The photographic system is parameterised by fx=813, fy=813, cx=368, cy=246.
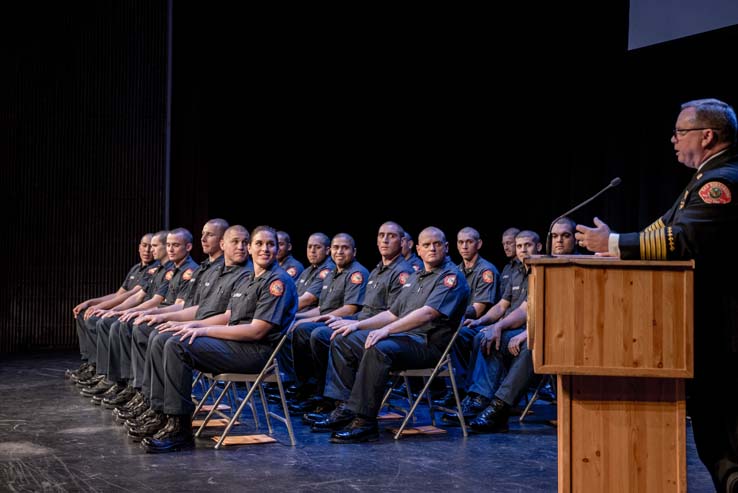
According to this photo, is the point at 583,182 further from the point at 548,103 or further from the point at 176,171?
the point at 176,171

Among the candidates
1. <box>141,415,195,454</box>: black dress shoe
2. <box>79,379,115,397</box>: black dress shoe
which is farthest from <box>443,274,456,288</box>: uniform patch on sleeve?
<box>79,379,115,397</box>: black dress shoe

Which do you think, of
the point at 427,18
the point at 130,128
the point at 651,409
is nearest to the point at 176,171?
the point at 130,128

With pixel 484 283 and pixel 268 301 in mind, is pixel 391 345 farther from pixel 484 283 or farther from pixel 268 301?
pixel 484 283

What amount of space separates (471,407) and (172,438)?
202cm

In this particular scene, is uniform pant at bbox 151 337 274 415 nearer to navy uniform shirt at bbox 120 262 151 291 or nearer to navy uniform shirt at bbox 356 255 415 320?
navy uniform shirt at bbox 356 255 415 320

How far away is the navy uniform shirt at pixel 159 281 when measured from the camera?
676 centimetres

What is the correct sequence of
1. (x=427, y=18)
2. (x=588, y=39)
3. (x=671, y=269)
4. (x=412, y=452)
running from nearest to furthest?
1. (x=671, y=269)
2. (x=412, y=452)
3. (x=588, y=39)
4. (x=427, y=18)

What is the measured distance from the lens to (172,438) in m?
4.39

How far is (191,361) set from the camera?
4.45 meters

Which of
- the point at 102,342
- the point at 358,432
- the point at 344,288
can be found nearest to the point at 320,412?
the point at 358,432

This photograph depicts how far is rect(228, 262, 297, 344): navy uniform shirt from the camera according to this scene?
183 inches

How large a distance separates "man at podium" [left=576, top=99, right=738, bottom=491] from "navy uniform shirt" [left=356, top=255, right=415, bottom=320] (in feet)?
11.4

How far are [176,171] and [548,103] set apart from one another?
4440mm

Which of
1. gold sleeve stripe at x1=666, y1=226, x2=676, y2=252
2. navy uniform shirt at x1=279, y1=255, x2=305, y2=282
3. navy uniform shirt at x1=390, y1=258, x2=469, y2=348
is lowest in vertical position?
navy uniform shirt at x1=390, y1=258, x2=469, y2=348
